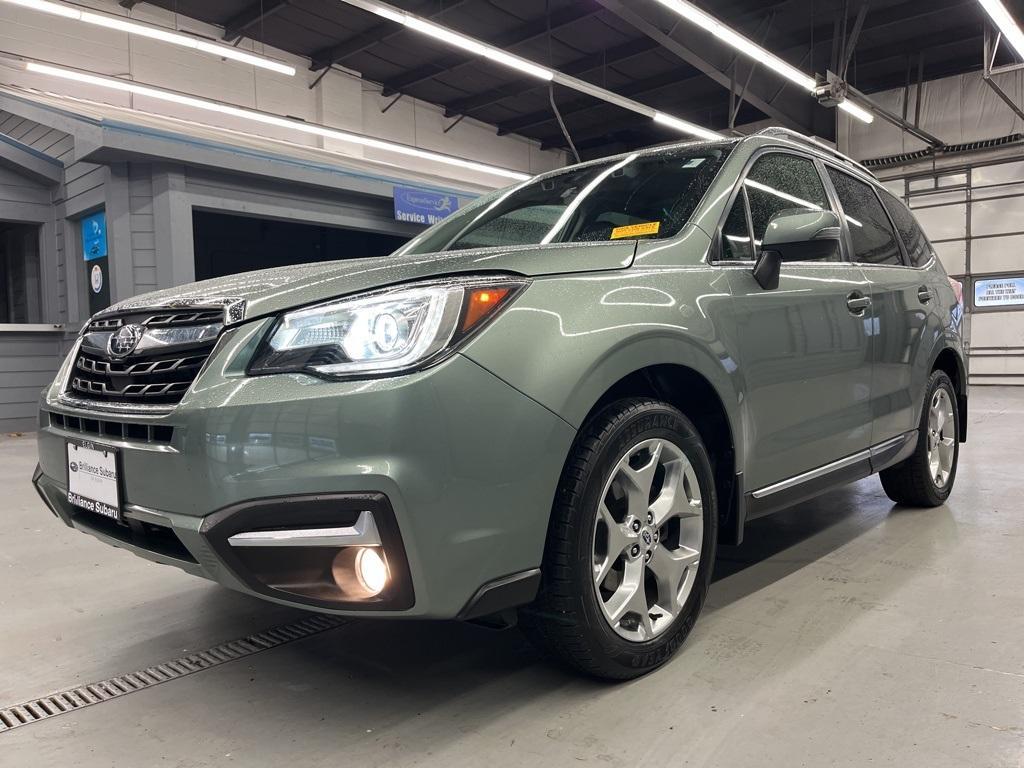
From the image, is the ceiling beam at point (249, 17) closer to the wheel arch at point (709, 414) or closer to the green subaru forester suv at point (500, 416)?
the green subaru forester suv at point (500, 416)

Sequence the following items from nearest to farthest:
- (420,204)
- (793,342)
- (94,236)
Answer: (793,342)
(94,236)
(420,204)

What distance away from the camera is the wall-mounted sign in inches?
579

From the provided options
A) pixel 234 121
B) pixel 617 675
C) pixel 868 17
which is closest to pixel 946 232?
pixel 868 17

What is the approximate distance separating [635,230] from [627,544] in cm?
93

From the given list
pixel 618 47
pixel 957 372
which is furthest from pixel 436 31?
pixel 957 372

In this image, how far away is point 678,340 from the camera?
6.25ft

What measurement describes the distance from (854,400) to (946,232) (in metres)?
15.3

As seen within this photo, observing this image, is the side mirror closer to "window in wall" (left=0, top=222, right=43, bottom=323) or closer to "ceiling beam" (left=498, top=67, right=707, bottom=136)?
"window in wall" (left=0, top=222, right=43, bottom=323)

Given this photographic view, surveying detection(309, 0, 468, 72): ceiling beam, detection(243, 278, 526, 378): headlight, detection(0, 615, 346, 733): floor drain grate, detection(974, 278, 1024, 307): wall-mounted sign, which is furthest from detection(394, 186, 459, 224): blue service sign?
detection(974, 278, 1024, 307): wall-mounted sign

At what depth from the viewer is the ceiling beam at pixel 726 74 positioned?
10315mm

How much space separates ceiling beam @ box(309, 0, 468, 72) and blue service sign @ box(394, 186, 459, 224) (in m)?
2.89

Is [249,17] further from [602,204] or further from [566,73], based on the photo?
[602,204]

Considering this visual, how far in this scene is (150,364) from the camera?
173 centimetres

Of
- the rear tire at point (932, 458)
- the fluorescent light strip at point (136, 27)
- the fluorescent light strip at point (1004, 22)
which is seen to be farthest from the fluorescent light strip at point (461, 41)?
the rear tire at point (932, 458)
